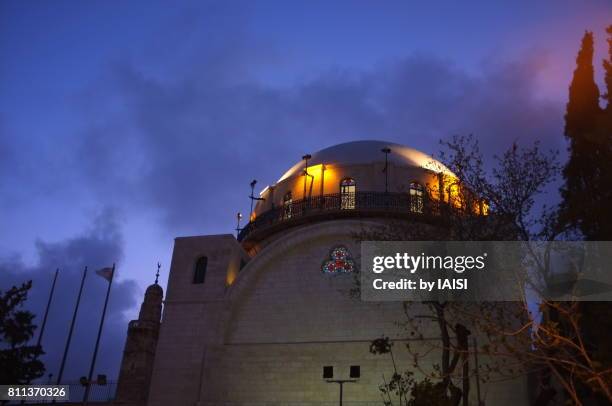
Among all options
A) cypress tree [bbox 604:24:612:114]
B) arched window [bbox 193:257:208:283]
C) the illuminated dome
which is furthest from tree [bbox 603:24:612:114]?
arched window [bbox 193:257:208:283]

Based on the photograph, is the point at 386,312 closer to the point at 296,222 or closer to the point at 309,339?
the point at 309,339

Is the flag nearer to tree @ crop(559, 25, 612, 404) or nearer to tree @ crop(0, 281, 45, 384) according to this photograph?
tree @ crop(0, 281, 45, 384)

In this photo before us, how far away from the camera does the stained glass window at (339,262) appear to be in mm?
21766

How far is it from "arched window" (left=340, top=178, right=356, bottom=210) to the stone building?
0.21 ft

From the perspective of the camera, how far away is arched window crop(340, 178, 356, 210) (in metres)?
24.3

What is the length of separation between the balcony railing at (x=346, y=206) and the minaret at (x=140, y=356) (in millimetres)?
6654

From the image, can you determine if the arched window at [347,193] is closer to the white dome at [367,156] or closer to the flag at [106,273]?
the white dome at [367,156]

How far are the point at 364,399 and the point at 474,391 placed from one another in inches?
149

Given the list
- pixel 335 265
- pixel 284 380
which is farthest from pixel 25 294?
pixel 335 265

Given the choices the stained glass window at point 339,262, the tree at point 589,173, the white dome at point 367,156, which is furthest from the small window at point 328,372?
the white dome at point 367,156

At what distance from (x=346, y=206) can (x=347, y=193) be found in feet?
2.84

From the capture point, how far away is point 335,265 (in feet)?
72.3

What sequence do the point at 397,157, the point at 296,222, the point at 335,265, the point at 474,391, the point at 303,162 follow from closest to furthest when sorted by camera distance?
the point at 474,391, the point at 335,265, the point at 296,222, the point at 397,157, the point at 303,162

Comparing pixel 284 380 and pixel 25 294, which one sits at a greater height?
pixel 25 294
